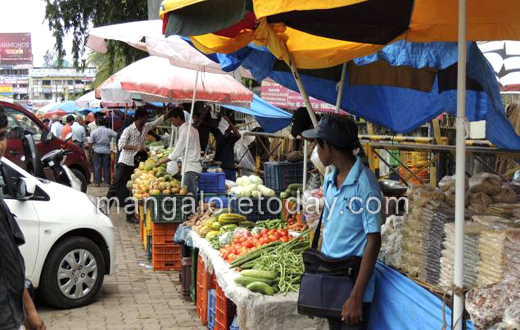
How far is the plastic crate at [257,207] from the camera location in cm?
844

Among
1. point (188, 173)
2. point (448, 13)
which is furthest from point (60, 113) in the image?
point (448, 13)

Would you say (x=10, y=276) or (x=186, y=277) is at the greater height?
(x=10, y=276)

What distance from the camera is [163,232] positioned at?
9711 millimetres

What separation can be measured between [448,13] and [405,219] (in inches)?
58.0

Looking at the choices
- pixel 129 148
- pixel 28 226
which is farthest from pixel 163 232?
pixel 129 148

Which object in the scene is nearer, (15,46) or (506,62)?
(506,62)

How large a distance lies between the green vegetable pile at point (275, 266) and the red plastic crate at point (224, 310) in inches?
14.8

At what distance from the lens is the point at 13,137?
14.3 meters

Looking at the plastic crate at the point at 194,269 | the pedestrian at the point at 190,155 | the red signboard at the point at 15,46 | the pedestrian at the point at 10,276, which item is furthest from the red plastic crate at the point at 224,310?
the red signboard at the point at 15,46

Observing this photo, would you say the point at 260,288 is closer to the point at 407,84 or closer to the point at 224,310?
the point at 224,310

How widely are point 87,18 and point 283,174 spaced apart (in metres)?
14.7

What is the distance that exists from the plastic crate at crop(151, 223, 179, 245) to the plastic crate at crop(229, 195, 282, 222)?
4.63 ft

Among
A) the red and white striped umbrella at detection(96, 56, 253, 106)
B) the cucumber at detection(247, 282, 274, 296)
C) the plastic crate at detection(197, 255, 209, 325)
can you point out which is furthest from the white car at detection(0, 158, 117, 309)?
Answer: the red and white striped umbrella at detection(96, 56, 253, 106)

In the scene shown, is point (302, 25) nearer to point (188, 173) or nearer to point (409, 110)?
point (409, 110)
